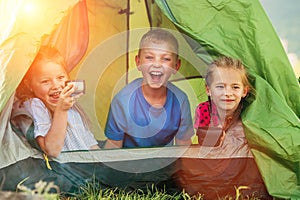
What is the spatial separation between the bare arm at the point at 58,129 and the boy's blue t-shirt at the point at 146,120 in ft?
1.26

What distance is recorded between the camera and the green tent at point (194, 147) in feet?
6.58

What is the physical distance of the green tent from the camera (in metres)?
2.01

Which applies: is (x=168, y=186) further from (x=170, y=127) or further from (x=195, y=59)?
(x=195, y=59)

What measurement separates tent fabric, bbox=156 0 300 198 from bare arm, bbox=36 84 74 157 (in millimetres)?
517

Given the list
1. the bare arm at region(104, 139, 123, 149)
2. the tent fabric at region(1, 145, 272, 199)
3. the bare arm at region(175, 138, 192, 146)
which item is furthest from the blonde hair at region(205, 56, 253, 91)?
the bare arm at region(104, 139, 123, 149)

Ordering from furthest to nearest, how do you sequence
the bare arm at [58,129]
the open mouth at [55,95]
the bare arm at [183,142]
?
the bare arm at [183,142]
the open mouth at [55,95]
the bare arm at [58,129]

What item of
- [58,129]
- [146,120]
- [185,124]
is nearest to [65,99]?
[58,129]

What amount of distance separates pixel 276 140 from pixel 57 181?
0.83 metres

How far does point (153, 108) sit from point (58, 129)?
1.82 ft

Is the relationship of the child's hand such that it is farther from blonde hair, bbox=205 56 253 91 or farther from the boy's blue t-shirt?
blonde hair, bbox=205 56 253 91

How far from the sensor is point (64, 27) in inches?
99.7

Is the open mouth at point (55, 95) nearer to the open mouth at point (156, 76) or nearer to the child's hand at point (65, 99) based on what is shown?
the child's hand at point (65, 99)

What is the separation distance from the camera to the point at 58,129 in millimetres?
2152

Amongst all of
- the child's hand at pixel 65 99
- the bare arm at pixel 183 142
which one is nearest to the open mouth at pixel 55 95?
the child's hand at pixel 65 99
